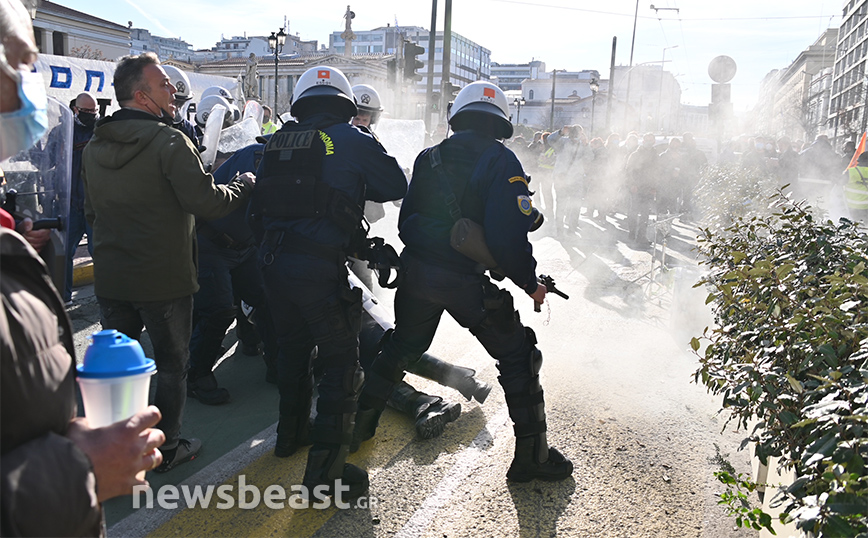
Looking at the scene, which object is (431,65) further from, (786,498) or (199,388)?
(786,498)

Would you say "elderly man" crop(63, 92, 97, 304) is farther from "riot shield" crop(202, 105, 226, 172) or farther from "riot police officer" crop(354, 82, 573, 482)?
"riot police officer" crop(354, 82, 573, 482)

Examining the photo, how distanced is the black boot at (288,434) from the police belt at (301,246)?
3.37 feet

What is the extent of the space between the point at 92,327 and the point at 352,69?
62.7 metres

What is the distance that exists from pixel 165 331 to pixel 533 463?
1.99m

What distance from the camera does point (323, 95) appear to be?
10.9 ft

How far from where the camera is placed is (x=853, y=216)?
31.8 ft

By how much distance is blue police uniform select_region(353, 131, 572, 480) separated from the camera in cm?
324

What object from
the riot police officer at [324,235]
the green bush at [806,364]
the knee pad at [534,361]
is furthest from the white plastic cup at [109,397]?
the knee pad at [534,361]

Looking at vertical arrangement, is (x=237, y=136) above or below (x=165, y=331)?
above

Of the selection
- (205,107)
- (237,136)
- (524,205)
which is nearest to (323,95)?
(524,205)

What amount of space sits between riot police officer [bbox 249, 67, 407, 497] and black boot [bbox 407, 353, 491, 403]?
1061 mm

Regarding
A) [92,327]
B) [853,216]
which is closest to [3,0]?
[92,327]

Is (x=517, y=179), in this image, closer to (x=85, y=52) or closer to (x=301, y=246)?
(x=301, y=246)

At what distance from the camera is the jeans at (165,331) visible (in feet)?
10.4
